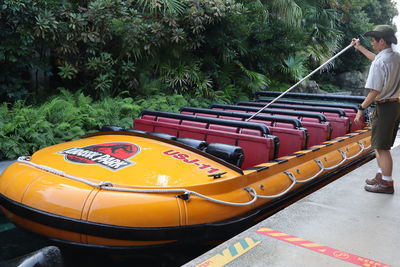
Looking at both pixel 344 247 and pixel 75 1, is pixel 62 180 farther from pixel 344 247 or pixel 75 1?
pixel 75 1

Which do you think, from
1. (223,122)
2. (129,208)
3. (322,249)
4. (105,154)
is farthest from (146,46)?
(322,249)

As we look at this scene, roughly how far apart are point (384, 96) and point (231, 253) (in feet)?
7.90

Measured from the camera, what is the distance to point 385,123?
152 inches

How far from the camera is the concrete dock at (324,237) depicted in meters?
2.59

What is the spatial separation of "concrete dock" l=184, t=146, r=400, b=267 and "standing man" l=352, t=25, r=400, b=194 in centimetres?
37

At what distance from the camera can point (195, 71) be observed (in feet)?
31.5

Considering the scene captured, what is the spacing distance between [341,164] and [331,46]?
11872mm

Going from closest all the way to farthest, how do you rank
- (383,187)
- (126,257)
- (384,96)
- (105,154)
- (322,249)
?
(322,249)
(126,257)
(105,154)
(384,96)
(383,187)

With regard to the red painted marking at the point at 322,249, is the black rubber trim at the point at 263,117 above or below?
above

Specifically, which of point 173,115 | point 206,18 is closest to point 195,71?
point 206,18

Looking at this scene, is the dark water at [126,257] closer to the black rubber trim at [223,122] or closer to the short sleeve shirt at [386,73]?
the black rubber trim at [223,122]

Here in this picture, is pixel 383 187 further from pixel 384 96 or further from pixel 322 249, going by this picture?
pixel 322 249

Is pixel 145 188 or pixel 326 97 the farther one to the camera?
pixel 326 97

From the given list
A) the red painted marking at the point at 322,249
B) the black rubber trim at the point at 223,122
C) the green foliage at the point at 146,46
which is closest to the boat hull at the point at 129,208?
the red painted marking at the point at 322,249
